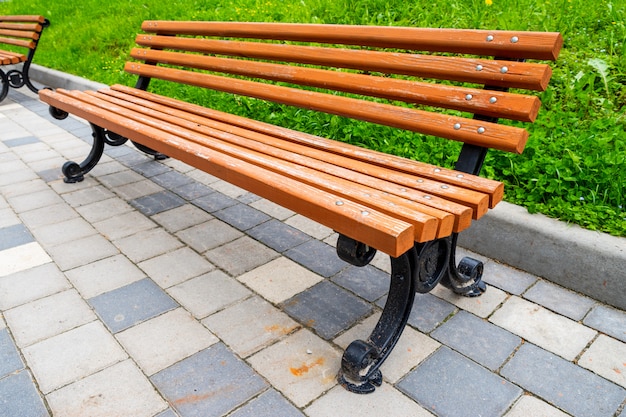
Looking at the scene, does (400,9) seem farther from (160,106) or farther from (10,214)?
(10,214)

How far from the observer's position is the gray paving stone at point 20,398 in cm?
190

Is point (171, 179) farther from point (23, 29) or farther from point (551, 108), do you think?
point (23, 29)

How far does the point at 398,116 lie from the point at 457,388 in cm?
114

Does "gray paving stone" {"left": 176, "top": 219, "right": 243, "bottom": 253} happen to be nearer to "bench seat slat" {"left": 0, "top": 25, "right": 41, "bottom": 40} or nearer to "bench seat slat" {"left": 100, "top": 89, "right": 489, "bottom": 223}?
"bench seat slat" {"left": 100, "top": 89, "right": 489, "bottom": 223}

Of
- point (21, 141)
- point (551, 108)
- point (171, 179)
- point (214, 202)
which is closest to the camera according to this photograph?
point (551, 108)

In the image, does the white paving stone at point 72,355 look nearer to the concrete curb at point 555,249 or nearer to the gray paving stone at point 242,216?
the gray paving stone at point 242,216

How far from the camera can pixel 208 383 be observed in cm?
201

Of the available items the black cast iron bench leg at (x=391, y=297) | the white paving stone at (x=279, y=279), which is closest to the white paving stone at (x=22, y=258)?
the white paving stone at (x=279, y=279)

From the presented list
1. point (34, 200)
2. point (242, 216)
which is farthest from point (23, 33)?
point (242, 216)

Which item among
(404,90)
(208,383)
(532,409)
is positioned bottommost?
(208,383)

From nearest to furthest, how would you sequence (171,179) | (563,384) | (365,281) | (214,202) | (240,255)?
(563,384)
(365,281)
(240,255)
(214,202)
(171,179)

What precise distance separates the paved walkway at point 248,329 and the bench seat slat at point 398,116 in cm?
78

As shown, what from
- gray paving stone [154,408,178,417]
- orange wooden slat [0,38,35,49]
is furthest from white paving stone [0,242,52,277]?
orange wooden slat [0,38,35,49]

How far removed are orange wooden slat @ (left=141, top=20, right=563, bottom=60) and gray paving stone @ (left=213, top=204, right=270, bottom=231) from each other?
1068 millimetres
